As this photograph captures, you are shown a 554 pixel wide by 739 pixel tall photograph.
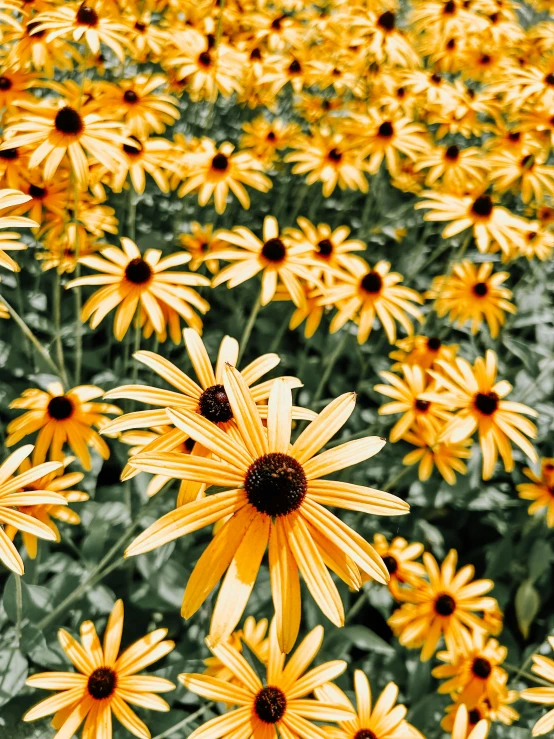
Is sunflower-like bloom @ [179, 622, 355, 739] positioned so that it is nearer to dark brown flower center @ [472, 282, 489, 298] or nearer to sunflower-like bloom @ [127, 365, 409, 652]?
sunflower-like bloom @ [127, 365, 409, 652]

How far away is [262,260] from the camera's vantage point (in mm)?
2510

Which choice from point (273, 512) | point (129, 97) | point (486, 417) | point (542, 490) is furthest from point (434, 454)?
point (129, 97)

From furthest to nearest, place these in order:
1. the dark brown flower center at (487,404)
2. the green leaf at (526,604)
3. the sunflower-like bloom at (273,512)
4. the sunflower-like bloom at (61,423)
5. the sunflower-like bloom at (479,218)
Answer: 1. the green leaf at (526,604)
2. the sunflower-like bloom at (479,218)
3. the dark brown flower center at (487,404)
4. the sunflower-like bloom at (61,423)
5. the sunflower-like bloom at (273,512)

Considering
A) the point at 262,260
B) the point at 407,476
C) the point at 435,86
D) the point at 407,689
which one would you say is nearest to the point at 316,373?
the point at 407,476

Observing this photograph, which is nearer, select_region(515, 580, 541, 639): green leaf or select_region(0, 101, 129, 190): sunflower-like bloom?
select_region(0, 101, 129, 190): sunflower-like bloom

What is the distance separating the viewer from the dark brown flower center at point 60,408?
7.02 ft

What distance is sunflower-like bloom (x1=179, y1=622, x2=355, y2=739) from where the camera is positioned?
1550 millimetres

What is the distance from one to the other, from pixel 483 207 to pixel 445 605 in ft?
6.15

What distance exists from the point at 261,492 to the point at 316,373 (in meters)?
2.26

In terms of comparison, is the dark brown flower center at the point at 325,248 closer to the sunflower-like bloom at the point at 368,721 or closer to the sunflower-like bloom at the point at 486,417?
the sunflower-like bloom at the point at 486,417

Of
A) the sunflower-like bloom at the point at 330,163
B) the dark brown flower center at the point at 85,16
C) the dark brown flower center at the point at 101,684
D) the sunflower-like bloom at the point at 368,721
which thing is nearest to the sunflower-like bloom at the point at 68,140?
the dark brown flower center at the point at 85,16

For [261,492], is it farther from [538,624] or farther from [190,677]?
[538,624]

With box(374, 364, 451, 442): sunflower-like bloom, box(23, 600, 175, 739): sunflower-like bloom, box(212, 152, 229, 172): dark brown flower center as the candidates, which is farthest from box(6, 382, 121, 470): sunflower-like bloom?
box(212, 152, 229, 172): dark brown flower center

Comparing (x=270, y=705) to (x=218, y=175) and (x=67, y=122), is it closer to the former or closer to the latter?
(x=67, y=122)
